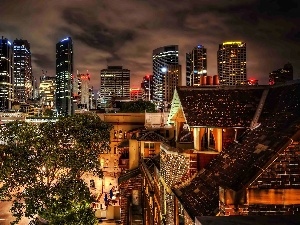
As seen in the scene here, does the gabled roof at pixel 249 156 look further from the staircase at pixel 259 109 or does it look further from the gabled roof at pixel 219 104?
the gabled roof at pixel 219 104

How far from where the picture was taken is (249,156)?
8305 millimetres

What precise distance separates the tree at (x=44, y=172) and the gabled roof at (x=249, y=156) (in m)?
11.1

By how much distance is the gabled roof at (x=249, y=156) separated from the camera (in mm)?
7380

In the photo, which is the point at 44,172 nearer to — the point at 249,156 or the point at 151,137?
the point at 151,137

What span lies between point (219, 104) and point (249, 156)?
3.85 m

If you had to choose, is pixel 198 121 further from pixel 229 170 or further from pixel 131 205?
pixel 131 205

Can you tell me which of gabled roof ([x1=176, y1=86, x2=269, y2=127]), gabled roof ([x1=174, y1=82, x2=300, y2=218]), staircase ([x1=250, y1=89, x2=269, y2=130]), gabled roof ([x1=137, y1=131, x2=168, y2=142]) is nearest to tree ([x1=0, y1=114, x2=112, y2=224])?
gabled roof ([x1=137, y1=131, x2=168, y2=142])

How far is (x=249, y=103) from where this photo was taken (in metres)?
11.8

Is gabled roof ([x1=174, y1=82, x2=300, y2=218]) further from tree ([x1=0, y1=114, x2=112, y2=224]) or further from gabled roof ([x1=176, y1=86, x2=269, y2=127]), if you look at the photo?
tree ([x1=0, y1=114, x2=112, y2=224])

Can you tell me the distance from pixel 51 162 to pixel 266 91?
1535 centimetres

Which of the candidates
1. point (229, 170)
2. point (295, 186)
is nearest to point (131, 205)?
point (229, 170)

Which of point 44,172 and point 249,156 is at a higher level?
point 249,156

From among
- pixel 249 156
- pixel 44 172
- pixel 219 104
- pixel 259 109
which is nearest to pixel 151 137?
pixel 44 172

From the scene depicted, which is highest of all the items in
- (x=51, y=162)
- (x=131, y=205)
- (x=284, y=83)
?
(x=284, y=83)
